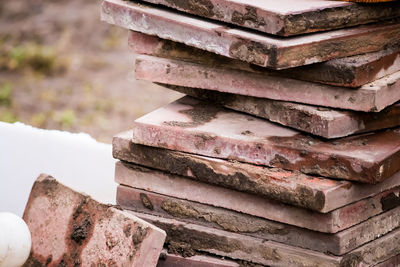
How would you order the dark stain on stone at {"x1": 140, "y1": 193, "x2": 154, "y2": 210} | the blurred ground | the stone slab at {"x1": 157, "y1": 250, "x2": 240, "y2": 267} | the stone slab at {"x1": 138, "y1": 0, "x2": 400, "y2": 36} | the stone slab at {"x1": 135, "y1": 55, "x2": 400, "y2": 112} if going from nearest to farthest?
the stone slab at {"x1": 138, "y1": 0, "x2": 400, "y2": 36} → the stone slab at {"x1": 135, "y1": 55, "x2": 400, "y2": 112} → the stone slab at {"x1": 157, "y1": 250, "x2": 240, "y2": 267} → the dark stain on stone at {"x1": 140, "y1": 193, "x2": 154, "y2": 210} → the blurred ground

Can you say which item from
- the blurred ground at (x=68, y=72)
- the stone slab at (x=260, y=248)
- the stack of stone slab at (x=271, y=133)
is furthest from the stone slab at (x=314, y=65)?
the blurred ground at (x=68, y=72)

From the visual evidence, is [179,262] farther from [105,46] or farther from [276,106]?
[105,46]

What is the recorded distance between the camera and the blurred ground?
→ 19.6 feet

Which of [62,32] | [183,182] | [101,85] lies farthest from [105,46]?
[183,182]

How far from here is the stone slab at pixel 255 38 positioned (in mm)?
2283

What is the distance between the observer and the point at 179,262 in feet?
8.63

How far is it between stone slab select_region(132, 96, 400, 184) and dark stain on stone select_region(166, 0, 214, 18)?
372mm

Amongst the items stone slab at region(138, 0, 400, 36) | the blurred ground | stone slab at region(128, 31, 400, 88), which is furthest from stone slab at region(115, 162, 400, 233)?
the blurred ground

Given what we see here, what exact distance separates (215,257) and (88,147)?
3.39ft

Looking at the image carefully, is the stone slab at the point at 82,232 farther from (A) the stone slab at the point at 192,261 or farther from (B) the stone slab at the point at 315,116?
(B) the stone slab at the point at 315,116

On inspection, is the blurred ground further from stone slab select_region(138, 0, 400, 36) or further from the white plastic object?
stone slab select_region(138, 0, 400, 36)

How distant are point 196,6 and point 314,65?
1.37 feet

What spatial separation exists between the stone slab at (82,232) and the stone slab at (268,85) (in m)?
0.49

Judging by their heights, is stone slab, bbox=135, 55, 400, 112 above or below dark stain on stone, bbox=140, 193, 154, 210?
above
